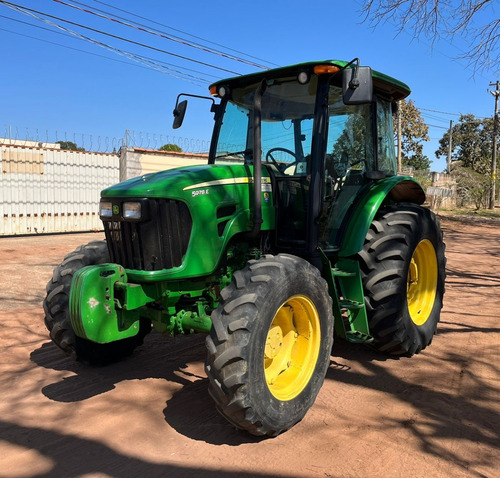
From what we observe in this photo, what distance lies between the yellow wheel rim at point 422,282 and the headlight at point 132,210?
2.69m

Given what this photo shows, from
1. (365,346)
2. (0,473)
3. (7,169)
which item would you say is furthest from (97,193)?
(0,473)

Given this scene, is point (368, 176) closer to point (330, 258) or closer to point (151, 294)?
point (330, 258)

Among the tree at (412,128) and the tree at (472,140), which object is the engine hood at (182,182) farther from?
the tree at (472,140)

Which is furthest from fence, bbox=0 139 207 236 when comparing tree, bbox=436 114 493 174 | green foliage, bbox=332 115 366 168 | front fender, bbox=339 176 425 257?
tree, bbox=436 114 493 174

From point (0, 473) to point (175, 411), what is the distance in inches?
43.1

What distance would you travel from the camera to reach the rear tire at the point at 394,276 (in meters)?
3.87

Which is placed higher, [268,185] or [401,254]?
[268,185]

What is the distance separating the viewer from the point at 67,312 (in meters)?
3.68

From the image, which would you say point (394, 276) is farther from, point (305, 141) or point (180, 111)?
point (180, 111)

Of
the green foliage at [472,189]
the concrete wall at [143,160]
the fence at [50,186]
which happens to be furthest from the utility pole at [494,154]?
the fence at [50,186]

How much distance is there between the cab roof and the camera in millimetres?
3561

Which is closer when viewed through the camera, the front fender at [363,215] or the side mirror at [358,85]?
the side mirror at [358,85]

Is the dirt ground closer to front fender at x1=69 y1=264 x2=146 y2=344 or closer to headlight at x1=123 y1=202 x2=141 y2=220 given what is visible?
front fender at x1=69 y1=264 x2=146 y2=344

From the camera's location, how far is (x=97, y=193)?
1366 cm
